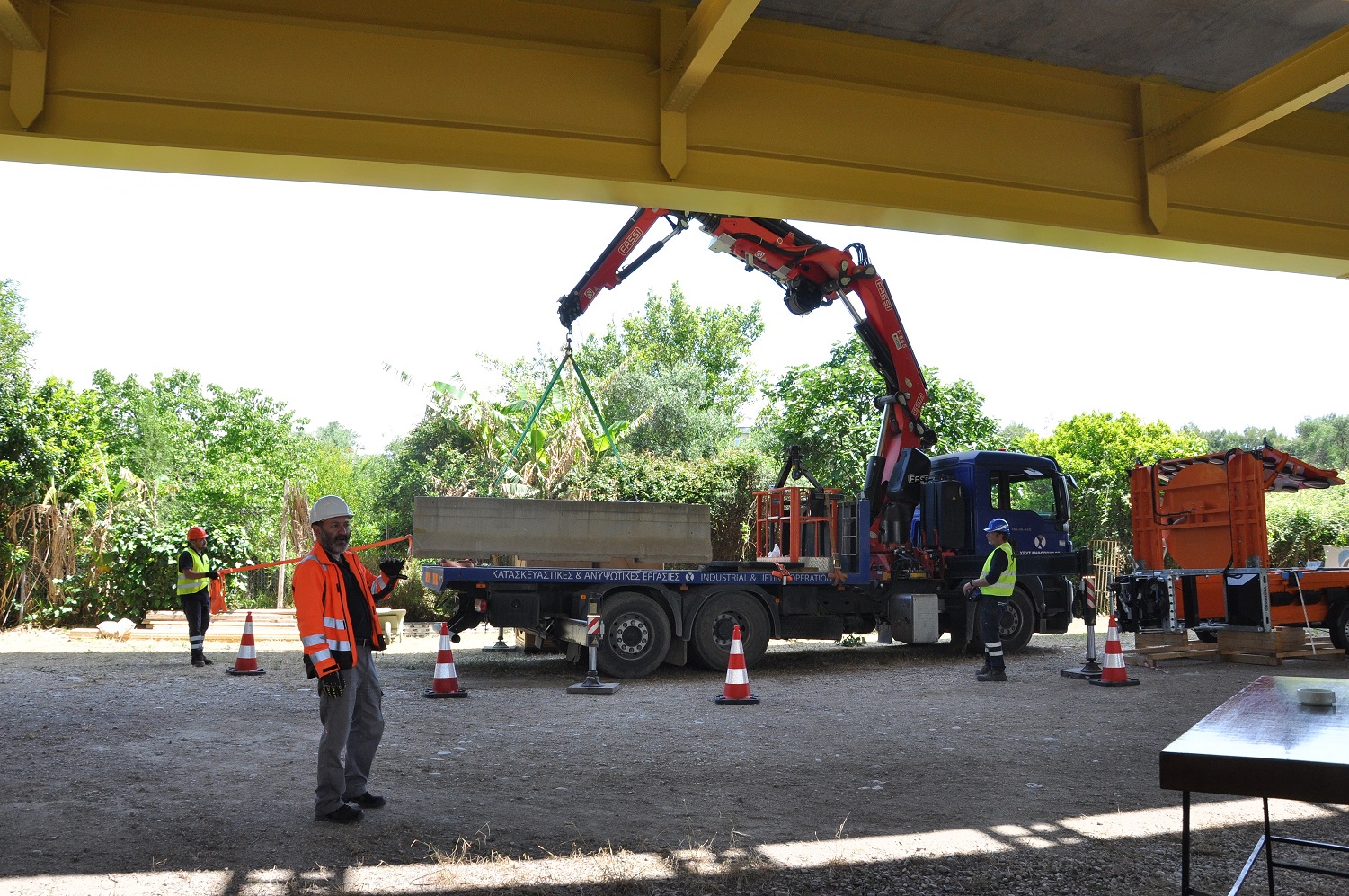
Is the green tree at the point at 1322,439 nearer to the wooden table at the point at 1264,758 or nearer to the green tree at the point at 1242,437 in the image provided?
the green tree at the point at 1242,437

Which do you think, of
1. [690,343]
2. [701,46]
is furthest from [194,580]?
[690,343]

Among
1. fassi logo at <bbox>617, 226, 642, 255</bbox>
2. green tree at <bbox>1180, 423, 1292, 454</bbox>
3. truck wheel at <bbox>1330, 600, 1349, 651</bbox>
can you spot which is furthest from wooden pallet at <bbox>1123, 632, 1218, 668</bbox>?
green tree at <bbox>1180, 423, 1292, 454</bbox>

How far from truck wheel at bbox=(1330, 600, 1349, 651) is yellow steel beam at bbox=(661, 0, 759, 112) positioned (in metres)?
12.9

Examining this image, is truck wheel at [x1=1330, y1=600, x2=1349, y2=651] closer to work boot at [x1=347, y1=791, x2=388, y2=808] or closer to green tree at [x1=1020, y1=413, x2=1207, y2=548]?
green tree at [x1=1020, y1=413, x2=1207, y2=548]

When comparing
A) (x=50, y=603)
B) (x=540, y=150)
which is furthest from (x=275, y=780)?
(x=50, y=603)

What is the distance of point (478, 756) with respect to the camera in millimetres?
7676

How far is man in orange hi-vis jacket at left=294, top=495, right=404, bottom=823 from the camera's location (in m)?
5.73

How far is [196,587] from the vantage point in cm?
1291

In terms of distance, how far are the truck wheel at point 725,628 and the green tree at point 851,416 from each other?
33.1ft

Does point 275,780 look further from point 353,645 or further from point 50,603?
point 50,603

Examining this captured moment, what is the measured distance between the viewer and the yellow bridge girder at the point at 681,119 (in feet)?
17.6

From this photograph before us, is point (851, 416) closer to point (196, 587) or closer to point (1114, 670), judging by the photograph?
point (1114, 670)

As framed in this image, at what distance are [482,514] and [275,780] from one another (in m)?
5.23

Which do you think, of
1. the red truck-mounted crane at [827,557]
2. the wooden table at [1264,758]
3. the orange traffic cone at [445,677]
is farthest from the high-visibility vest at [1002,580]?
the wooden table at [1264,758]
